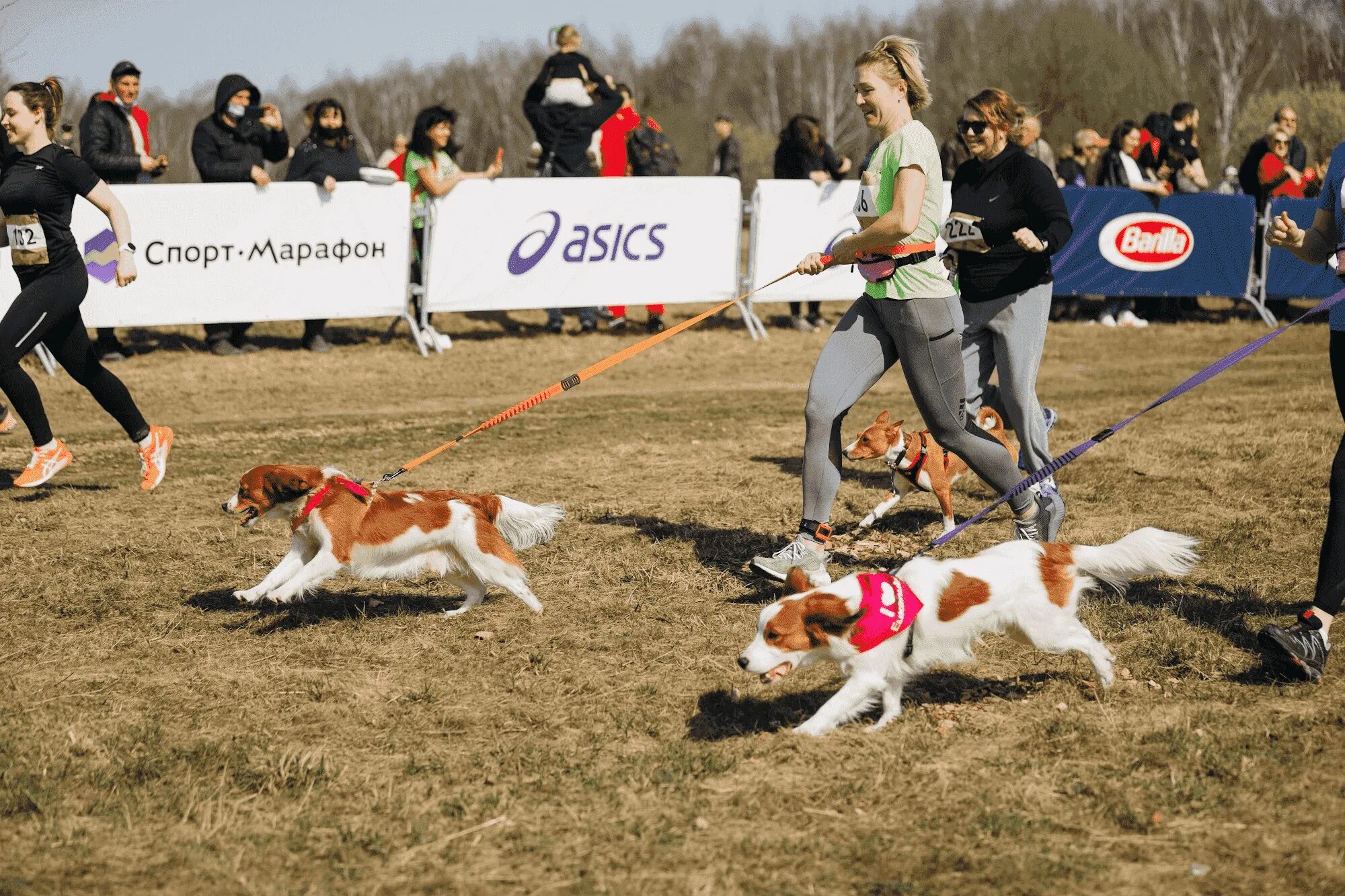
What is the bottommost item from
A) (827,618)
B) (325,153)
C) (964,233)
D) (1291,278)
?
(827,618)

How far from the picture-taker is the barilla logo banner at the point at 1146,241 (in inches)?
591

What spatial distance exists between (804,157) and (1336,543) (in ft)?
33.6

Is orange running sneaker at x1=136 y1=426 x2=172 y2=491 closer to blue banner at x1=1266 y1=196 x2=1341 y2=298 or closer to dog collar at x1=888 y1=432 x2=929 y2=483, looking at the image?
dog collar at x1=888 y1=432 x2=929 y2=483

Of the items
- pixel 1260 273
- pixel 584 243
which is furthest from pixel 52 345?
pixel 1260 273

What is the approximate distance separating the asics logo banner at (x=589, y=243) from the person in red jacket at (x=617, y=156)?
0.87 m

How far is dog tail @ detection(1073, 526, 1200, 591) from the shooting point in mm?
4477

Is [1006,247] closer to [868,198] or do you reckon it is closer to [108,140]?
[868,198]

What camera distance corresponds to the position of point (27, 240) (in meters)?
6.83

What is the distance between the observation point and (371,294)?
40.2ft

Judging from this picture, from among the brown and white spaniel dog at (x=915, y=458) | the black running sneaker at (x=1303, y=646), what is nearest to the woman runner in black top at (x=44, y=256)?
the brown and white spaniel dog at (x=915, y=458)

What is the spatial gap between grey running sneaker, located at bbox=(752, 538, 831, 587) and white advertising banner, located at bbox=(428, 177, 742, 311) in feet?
25.4

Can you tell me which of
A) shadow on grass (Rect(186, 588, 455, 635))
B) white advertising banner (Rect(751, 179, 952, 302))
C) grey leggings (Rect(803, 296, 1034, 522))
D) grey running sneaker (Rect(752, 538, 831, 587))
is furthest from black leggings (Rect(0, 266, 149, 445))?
white advertising banner (Rect(751, 179, 952, 302))

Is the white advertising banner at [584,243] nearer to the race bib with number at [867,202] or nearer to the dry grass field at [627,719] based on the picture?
the dry grass field at [627,719]

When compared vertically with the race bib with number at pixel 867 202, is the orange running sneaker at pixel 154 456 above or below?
below
